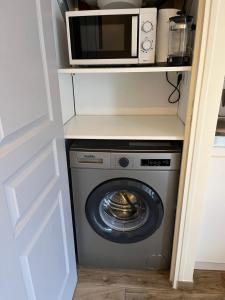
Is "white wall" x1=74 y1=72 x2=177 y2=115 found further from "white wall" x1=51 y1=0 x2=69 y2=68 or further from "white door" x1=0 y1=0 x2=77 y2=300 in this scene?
"white door" x1=0 y1=0 x2=77 y2=300

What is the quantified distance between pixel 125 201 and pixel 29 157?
3.07 ft

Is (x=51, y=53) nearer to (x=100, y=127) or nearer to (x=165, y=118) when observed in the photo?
(x=100, y=127)

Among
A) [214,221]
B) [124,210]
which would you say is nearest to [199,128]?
[214,221]

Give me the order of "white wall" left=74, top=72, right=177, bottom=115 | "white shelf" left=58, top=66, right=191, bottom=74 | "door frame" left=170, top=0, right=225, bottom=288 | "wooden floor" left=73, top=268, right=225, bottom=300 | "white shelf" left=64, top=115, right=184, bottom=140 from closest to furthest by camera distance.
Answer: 1. "door frame" left=170, top=0, right=225, bottom=288
2. "white shelf" left=58, top=66, right=191, bottom=74
3. "white shelf" left=64, top=115, right=184, bottom=140
4. "wooden floor" left=73, top=268, right=225, bottom=300
5. "white wall" left=74, top=72, right=177, bottom=115

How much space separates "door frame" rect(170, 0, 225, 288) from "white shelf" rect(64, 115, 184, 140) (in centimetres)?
13

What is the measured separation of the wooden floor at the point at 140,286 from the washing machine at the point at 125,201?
2.6 inches

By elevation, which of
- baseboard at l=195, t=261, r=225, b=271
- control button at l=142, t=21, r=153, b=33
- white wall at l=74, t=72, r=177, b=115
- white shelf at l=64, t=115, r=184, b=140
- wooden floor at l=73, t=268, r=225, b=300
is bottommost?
wooden floor at l=73, t=268, r=225, b=300

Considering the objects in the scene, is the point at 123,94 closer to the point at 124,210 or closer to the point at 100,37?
the point at 100,37

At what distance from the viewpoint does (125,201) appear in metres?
1.66

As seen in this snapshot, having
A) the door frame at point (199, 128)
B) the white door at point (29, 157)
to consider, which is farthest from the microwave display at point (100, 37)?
the door frame at point (199, 128)

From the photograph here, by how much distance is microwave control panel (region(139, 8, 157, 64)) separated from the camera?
1230 mm

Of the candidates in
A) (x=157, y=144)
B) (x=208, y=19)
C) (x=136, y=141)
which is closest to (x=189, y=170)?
(x=157, y=144)

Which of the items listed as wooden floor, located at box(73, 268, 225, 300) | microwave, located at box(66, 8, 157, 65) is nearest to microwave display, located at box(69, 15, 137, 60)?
microwave, located at box(66, 8, 157, 65)

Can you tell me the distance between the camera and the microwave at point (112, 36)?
1247mm
